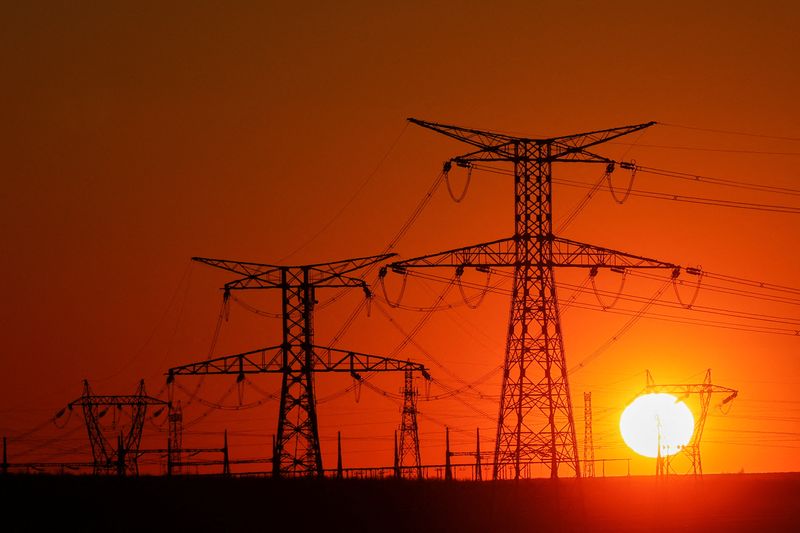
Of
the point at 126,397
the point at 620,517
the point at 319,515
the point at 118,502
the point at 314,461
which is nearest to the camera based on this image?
the point at 118,502

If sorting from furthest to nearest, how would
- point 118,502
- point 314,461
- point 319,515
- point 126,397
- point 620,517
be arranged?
point 126,397
point 314,461
point 620,517
point 319,515
point 118,502

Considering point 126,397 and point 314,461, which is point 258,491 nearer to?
point 314,461

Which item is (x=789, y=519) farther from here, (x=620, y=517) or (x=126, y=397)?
(x=126, y=397)

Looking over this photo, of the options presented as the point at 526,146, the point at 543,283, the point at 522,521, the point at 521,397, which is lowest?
the point at 522,521

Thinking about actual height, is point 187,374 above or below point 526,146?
below

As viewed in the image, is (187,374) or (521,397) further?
(187,374)

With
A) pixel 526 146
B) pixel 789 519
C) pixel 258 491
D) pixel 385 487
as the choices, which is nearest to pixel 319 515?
pixel 258 491

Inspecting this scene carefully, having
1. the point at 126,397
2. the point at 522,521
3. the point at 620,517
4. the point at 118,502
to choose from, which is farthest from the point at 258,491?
the point at 126,397
